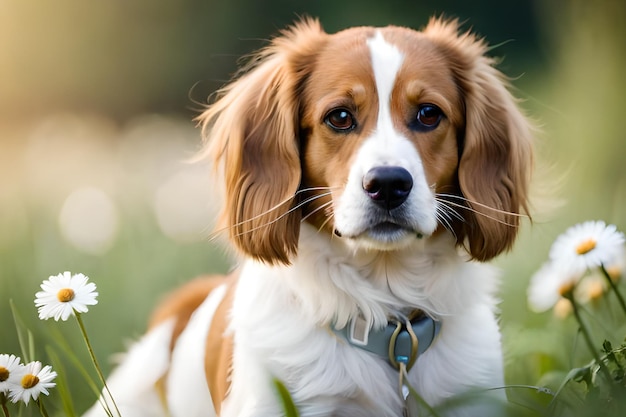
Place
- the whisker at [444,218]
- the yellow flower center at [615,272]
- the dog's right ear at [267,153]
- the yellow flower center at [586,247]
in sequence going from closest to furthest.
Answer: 1. the yellow flower center at [586,247]
2. the whisker at [444,218]
3. the dog's right ear at [267,153]
4. the yellow flower center at [615,272]

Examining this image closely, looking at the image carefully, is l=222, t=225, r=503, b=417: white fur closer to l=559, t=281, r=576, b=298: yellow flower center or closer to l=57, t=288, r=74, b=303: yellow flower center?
l=559, t=281, r=576, b=298: yellow flower center

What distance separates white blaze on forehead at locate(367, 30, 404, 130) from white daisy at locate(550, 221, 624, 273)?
0.60m

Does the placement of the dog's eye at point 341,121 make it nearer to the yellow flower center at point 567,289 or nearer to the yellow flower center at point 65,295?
the yellow flower center at point 567,289

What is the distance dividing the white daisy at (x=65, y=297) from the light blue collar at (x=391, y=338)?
74cm

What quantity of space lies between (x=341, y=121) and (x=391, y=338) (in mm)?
663

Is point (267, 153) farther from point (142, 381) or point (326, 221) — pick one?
point (142, 381)

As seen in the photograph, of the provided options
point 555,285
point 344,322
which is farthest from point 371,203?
point 555,285

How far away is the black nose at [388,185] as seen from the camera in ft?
7.36

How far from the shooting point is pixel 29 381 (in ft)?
7.38

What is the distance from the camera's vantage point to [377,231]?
236cm

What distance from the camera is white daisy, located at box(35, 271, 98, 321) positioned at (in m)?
2.19

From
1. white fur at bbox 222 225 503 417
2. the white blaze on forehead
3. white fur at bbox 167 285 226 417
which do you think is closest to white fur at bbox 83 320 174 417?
white fur at bbox 167 285 226 417

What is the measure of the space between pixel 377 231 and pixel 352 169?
0.62ft

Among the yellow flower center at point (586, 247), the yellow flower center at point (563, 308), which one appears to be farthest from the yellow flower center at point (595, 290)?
the yellow flower center at point (586, 247)
